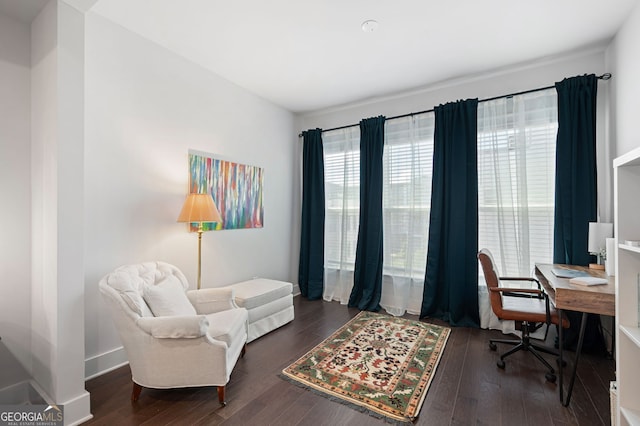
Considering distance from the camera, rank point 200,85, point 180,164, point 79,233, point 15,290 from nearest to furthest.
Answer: point 79,233 < point 15,290 < point 180,164 < point 200,85

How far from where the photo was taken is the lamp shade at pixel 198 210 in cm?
259

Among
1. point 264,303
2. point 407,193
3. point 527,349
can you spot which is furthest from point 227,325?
point 407,193

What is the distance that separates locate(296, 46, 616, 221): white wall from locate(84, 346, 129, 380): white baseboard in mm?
3746

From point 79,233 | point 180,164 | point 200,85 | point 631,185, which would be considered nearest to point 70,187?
A: point 79,233

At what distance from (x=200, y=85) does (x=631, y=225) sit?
3670 mm

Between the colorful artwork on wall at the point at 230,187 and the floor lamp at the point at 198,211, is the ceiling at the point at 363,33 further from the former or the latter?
the floor lamp at the point at 198,211

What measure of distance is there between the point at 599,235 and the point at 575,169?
685 millimetres

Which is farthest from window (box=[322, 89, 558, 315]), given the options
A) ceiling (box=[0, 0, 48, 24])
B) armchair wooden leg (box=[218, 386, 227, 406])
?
ceiling (box=[0, 0, 48, 24])

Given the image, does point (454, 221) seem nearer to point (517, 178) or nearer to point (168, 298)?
point (517, 178)

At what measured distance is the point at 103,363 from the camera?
2.32 meters

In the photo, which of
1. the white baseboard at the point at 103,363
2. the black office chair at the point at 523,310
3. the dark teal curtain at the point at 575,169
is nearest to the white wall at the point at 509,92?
the dark teal curtain at the point at 575,169

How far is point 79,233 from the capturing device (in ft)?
5.93

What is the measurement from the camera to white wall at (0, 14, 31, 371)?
1.97 m

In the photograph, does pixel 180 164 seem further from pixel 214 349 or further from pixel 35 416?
pixel 35 416
